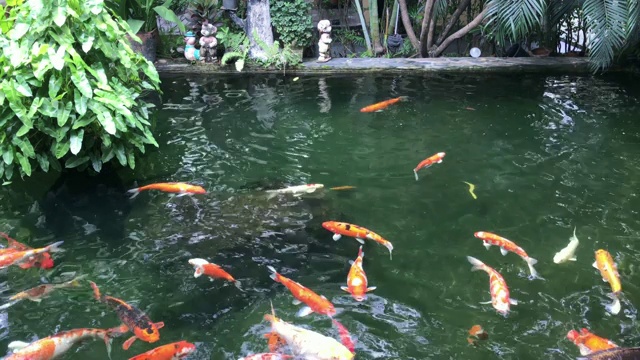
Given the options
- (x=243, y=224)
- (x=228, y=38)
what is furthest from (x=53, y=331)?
(x=228, y=38)

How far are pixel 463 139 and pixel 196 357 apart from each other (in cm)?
456

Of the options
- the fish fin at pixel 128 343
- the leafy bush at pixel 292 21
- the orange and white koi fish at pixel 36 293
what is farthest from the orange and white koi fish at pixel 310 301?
the leafy bush at pixel 292 21

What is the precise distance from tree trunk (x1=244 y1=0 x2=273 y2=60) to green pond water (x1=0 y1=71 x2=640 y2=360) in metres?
2.21

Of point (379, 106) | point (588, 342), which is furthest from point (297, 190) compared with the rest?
point (588, 342)

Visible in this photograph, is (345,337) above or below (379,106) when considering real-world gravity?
below

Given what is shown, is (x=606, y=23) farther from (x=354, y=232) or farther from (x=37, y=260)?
(x=37, y=260)

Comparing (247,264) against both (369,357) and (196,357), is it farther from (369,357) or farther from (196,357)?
(369,357)

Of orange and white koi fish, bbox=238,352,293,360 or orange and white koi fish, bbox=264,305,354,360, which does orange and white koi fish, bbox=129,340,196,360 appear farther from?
orange and white koi fish, bbox=264,305,354,360

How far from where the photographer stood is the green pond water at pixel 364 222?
388cm

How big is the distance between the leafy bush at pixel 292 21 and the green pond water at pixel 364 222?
2.33 meters

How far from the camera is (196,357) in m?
3.60

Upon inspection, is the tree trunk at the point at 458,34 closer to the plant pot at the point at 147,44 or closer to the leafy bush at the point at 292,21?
the leafy bush at the point at 292,21

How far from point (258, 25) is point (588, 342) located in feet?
27.0

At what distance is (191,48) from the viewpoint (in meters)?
10.4
